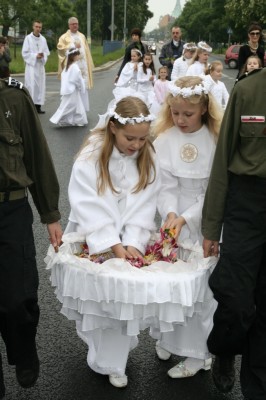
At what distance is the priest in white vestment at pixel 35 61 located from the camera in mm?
14680

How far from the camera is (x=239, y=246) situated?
2789 millimetres

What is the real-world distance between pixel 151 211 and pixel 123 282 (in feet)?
2.11

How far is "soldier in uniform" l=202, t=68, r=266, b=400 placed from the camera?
2.74 meters

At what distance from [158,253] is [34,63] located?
41.4ft

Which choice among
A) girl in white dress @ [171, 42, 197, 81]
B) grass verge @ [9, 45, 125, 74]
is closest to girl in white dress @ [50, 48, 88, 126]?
girl in white dress @ [171, 42, 197, 81]

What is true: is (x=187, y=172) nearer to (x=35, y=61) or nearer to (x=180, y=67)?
(x=180, y=67)

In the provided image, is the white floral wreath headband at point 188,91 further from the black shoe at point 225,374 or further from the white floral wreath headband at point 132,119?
the black shoe at point 225,374

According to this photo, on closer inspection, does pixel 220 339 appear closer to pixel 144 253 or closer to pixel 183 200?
pixel 144 253

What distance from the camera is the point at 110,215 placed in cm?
314

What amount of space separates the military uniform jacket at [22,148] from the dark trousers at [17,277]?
5.5 inches

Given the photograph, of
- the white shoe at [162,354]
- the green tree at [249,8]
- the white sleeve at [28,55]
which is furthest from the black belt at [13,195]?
the green tree at [249,8]

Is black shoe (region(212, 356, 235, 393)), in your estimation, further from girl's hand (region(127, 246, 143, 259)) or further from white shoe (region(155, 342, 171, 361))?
girl's hand (region(127, 246, 143, 259))

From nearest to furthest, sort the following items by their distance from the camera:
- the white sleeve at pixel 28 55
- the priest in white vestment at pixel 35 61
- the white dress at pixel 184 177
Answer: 1. the white dress at pixel 184 177
2. the priest in white vestment at pixel 35 61
3. the white sleeve at pixel 28 55

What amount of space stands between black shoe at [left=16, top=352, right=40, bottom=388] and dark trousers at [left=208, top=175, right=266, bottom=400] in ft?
3.13
